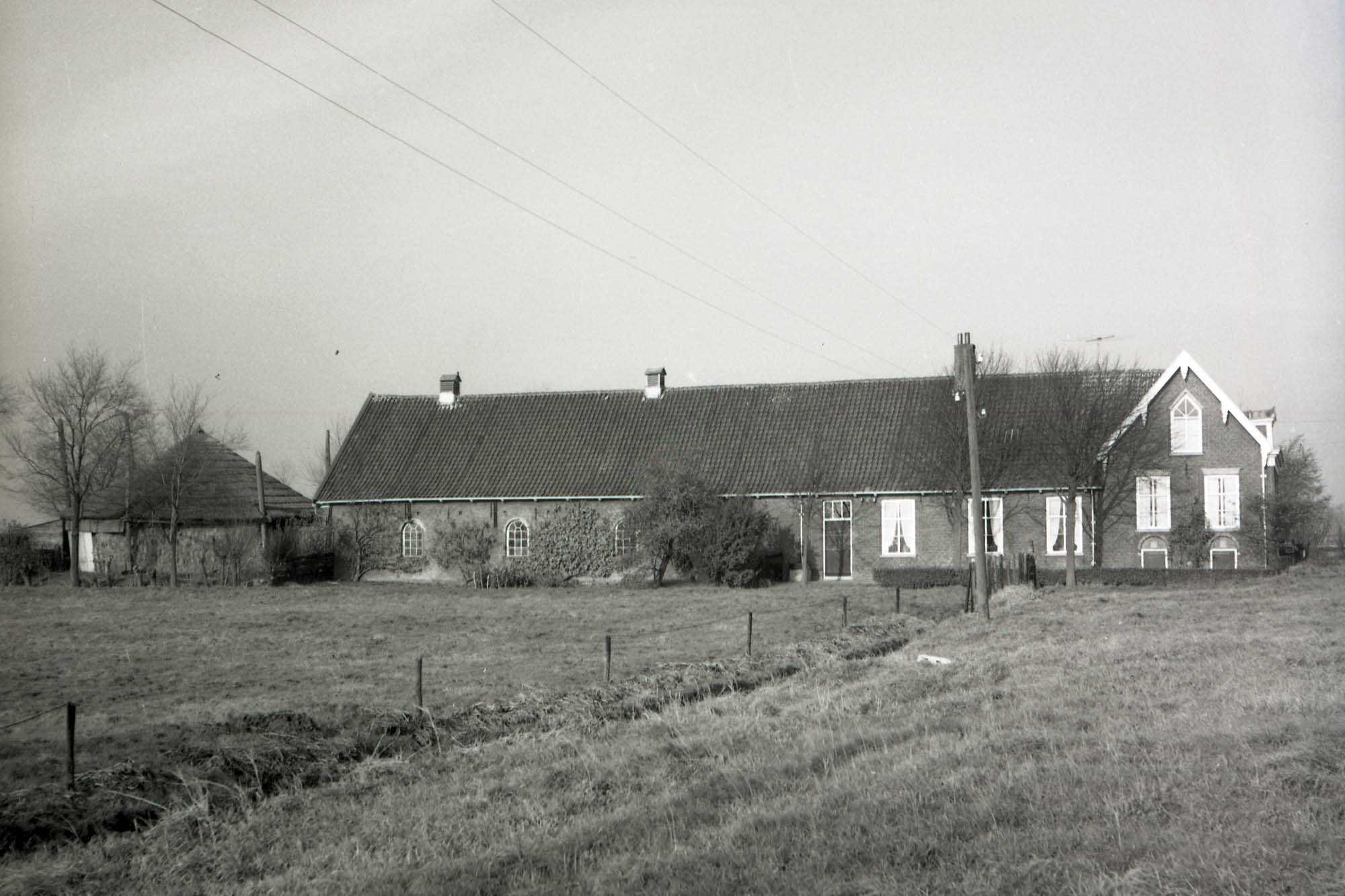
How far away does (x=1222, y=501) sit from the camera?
35094mm

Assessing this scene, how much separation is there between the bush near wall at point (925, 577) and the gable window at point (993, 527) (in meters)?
2.48

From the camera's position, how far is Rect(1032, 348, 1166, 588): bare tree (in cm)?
3391

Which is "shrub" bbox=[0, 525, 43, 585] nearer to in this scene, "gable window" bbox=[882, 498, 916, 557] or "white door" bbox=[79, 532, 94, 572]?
"white door" bbox=[79, 532, 94, 572]

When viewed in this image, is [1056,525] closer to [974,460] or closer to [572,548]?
[974,460]

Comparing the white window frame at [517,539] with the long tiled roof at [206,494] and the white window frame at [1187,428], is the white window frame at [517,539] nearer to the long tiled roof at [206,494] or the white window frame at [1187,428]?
the long tiled roof at [206,494]

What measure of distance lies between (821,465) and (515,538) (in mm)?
10661

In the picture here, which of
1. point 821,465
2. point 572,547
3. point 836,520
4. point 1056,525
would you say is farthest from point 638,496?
point 1056,525

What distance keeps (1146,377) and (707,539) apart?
15.1m

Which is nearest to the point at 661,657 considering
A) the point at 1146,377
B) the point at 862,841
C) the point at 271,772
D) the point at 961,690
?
the point at 961,690

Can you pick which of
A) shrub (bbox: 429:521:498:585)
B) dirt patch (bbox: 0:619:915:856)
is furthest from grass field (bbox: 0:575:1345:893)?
shrub (bbox: 429:521:498:585)

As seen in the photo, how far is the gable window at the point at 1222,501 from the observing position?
34938mm

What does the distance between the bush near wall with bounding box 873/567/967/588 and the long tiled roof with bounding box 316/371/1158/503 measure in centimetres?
357

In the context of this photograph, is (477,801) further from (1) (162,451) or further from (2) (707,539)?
(1) (162,451)

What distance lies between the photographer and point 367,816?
8523mm
